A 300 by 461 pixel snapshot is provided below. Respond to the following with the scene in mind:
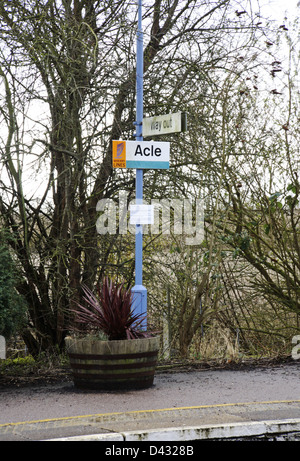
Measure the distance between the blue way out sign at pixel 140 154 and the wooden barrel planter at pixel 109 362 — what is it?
272 cm

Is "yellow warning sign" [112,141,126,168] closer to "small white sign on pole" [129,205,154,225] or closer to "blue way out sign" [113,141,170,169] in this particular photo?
"blue way out sign" [113,141,170,169]

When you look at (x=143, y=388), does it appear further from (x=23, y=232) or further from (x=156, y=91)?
(x=156, y=91)

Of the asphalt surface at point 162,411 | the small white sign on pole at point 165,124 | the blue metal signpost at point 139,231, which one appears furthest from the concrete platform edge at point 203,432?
the small white sign on pole at point 165,124

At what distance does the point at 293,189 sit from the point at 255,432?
23.0ft

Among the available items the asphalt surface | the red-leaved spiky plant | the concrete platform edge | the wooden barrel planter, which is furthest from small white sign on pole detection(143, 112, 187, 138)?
the concrete platform edge

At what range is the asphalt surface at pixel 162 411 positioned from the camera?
563 cm

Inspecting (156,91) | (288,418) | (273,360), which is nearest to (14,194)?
(156,91)

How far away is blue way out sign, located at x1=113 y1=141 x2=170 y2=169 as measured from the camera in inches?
364

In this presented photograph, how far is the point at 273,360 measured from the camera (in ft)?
34.4

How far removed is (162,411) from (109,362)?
1.39 meters

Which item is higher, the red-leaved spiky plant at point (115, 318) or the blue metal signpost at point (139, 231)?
the blue metal signpost at point (139, 231)

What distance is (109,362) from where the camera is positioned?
7711 millimetres

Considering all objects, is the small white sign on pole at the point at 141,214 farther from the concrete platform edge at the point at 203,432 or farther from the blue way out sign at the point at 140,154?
the concrete platform edge at the point at 203,432

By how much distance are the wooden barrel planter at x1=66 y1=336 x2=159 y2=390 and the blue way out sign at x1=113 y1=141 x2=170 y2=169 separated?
2.72 m
